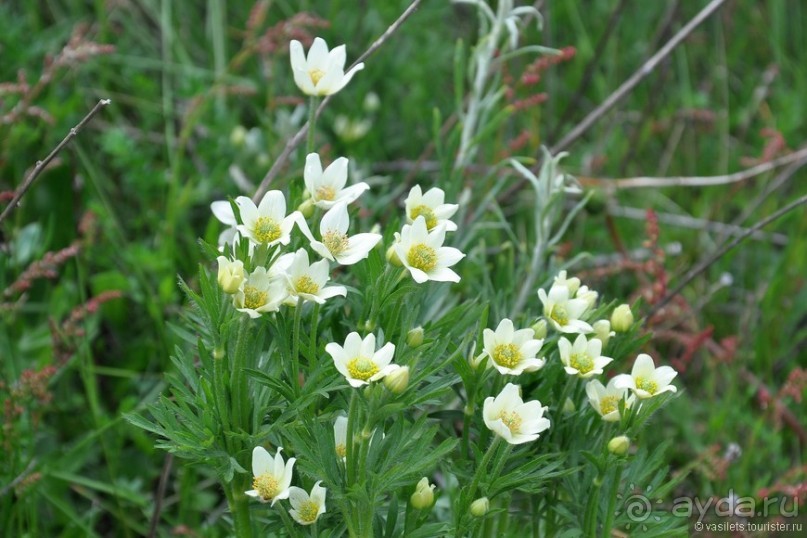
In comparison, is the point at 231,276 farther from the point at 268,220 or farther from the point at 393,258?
the point at 393,258

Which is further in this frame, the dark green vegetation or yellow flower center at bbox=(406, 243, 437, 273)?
the dark green vegetation

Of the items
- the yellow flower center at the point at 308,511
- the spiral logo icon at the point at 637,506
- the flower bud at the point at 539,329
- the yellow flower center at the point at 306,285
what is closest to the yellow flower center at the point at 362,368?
the yellow flower center at the point at 306,285

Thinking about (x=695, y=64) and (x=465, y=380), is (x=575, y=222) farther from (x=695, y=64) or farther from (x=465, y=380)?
(x=465, y=380)

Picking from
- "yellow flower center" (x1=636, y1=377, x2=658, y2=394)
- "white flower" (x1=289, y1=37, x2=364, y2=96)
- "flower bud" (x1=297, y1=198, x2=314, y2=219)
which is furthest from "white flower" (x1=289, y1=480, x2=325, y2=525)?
"white flower" (x1=289, y1=37, x2=364, y2=96)

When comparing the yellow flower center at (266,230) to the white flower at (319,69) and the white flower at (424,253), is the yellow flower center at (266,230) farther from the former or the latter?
the white flower at (319,69)

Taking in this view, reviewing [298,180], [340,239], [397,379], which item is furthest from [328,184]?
[298,180]

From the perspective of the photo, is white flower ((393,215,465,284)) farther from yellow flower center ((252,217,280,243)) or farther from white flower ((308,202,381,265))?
yellow flower center ((252,217,280,243))
